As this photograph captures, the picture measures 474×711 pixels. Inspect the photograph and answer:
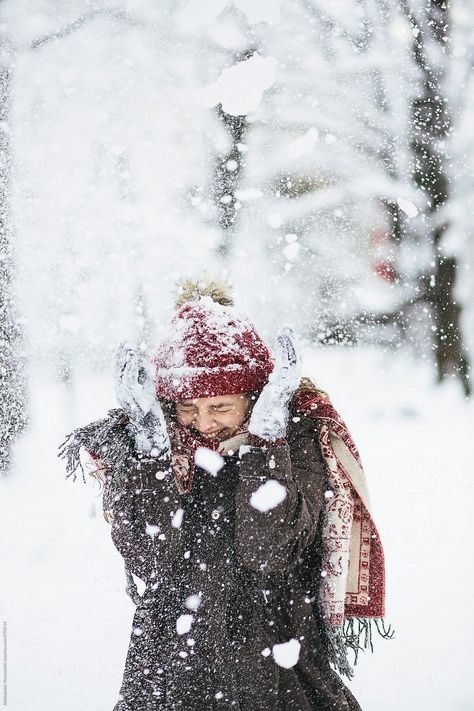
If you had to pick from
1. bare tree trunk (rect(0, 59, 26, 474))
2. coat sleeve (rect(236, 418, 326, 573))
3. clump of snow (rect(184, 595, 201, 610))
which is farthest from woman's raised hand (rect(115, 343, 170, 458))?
bare tree trunk (rect(0, 59, 26, 474))

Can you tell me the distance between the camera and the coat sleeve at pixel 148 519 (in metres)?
1.57

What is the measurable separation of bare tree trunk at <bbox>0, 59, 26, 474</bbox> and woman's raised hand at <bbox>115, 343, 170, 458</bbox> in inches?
167

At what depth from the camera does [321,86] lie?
8.35 meters

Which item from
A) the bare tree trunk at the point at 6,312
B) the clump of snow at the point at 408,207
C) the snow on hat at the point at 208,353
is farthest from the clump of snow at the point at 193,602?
the clump of snow at the point at 408,207

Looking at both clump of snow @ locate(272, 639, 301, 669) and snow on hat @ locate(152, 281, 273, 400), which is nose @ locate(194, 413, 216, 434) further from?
clump of snow @ locate(272, 639, 301, 669)

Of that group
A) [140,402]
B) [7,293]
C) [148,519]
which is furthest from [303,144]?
[148,519]

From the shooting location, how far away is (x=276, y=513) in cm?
153

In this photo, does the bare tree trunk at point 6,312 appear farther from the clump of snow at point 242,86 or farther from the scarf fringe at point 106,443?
the scarf fringe at point 106,443

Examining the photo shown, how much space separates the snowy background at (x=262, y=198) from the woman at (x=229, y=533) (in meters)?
4.77

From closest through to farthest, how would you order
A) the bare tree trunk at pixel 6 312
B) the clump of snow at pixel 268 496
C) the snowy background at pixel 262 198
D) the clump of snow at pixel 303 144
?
the clump of snow at pixel 268 496 < the bare tree trunk at pixel 6 312 < the snowy background at pixel 262 198 < the clump of snow at pixel 303 144

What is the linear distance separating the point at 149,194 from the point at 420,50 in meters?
3.72

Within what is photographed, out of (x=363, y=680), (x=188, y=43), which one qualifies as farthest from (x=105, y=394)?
(x=363, y=680)

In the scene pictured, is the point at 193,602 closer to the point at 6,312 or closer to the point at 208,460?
the point at 208,460

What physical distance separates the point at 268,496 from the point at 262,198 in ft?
24.7
